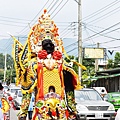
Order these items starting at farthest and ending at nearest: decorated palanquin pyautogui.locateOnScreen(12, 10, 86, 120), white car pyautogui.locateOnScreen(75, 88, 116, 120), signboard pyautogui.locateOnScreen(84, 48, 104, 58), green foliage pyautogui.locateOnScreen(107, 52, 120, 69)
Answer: green foliage pyautogui.locateOnScreen(107, 52, 120, 69) < signboard pyautogui.locateOnScreen(84, 48, 104, 58) < white car pyautogui.locateOnScreen(75, 88, 116, 120) < decorated palanquin pyautogui.locateOnScreen(12, 10, 86, 120)

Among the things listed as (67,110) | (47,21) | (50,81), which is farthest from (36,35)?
(67,110)

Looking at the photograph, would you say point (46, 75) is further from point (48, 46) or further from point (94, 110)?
point (94, 110)

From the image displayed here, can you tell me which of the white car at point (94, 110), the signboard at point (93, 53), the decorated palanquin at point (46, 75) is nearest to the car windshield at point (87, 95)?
the white car at point (94, 110)

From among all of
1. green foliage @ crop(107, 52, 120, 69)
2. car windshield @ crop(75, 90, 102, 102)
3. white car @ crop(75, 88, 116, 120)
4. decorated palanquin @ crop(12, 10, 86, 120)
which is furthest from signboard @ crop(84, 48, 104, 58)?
decorated palanquin @ crop(12, 10, 86, 120)

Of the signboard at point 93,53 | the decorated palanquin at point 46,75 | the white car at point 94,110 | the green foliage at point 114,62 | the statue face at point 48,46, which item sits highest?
the signboard at point 93,53

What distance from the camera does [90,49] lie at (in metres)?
36.8

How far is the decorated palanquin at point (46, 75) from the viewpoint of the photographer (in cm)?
565

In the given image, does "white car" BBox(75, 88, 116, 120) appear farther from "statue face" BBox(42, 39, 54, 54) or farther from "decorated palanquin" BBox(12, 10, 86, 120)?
"statue face" BBox(42, 39, 54, 54)

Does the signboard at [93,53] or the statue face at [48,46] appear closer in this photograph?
the statue face at [48,46]

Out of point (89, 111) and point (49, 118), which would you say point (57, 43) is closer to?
point (49, 118)

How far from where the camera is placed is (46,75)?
5.80m

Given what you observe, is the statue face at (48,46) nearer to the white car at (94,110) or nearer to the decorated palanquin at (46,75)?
the decorated palanquin at (46,75)

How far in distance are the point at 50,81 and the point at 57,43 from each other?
0.69 meters

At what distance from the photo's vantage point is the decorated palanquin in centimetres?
565
